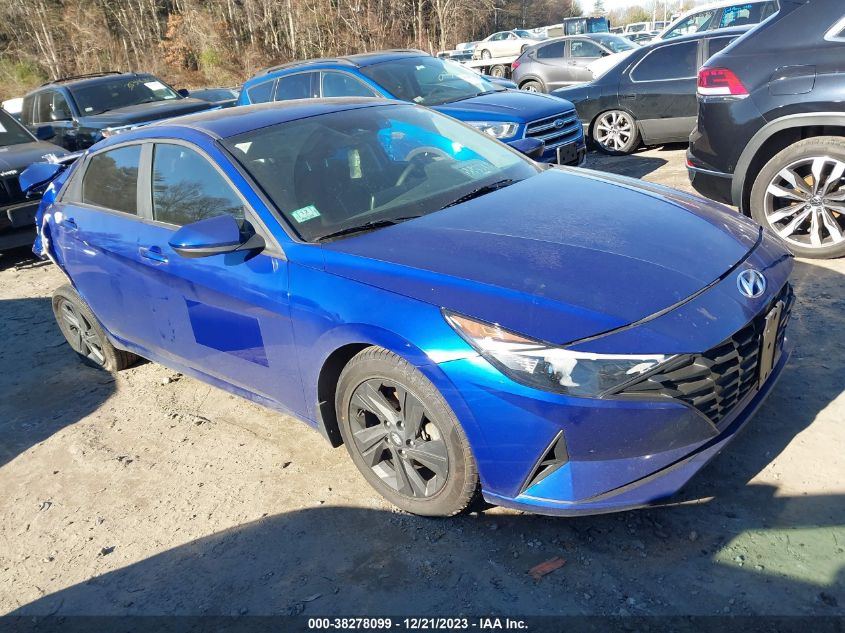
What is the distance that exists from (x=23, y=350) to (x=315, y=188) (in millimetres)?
3639

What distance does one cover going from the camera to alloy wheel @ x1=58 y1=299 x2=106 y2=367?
494 cm

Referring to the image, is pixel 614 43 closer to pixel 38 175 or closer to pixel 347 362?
pixel 38 175

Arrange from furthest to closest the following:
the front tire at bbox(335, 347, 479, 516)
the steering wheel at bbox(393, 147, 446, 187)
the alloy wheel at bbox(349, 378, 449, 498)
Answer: the steering wheel at bbox(393, 147, 446, 187)
the alloy wheel at bbox(349, 378, 449, 498)
the front tire at bbox(335, 347, 479, 516)

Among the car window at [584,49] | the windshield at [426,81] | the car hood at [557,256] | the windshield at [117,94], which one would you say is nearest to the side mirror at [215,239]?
the car hood at [557,256]

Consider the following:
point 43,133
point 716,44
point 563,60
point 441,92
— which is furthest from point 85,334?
point 563,60

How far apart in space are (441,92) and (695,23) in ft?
22.3

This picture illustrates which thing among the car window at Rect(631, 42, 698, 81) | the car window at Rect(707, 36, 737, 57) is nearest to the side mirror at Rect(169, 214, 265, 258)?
the car window at Rect(631, 42, 698, 81)

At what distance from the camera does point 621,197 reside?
3.40 metres

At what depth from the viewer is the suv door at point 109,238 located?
3.95 metres

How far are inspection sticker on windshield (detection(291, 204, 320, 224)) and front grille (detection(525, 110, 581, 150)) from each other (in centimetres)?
434

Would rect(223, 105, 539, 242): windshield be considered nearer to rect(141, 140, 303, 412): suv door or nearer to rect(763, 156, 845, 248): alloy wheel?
rect(141, 140, 303, 412): suv door

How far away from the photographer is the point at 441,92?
797 cm

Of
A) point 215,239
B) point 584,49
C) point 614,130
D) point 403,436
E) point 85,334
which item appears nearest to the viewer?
point 403,436

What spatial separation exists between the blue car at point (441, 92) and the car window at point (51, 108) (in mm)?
3602
